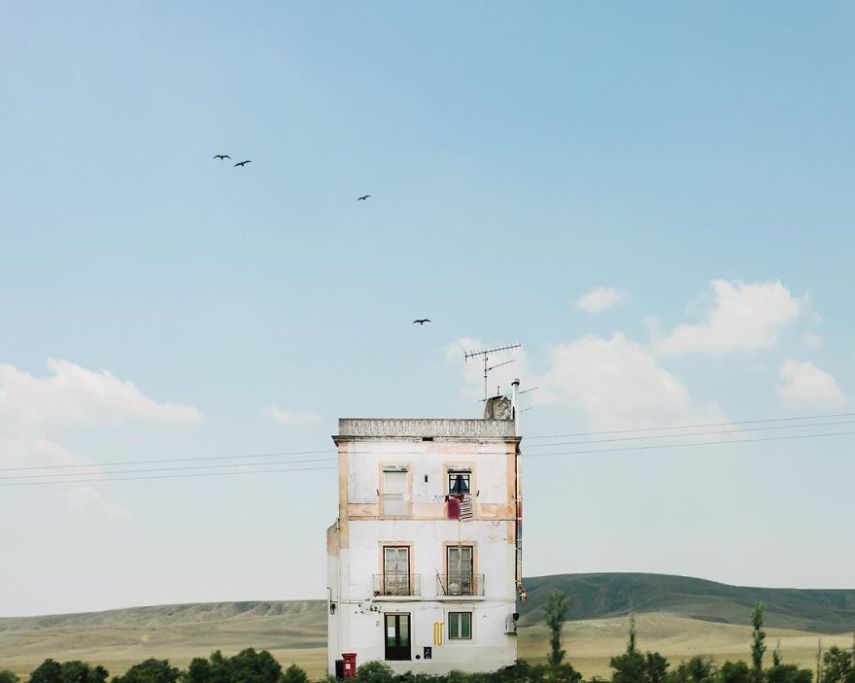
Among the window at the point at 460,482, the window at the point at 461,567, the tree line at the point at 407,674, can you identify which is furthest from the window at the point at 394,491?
the tree line at the point at 407,674

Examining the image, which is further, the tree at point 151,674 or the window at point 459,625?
the tree at point 151,674

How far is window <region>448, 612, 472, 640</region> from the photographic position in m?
54.6

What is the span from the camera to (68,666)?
5962 cm

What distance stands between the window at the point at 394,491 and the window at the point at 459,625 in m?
5.30

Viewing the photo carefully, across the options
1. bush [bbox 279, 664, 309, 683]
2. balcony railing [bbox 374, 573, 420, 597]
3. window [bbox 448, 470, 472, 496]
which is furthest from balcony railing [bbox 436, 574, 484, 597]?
bush [bbox 279, 664, 309, 683]

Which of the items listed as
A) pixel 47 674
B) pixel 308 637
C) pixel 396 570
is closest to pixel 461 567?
pixel 396 570

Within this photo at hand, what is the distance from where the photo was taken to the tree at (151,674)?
57719mm

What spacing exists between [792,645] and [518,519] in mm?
105314

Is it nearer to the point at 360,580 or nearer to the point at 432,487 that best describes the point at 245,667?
the point at 360,580

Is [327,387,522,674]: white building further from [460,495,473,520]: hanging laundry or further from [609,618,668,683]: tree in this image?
[609,618,668,683]: tree

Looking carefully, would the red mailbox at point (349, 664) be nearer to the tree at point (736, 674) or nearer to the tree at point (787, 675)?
the tree at point (736, 674)

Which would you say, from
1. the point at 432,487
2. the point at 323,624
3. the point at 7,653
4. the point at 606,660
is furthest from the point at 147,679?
the point at 323,624

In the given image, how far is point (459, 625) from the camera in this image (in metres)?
54.7

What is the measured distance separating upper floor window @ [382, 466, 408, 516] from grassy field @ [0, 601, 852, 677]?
66.2 meters
